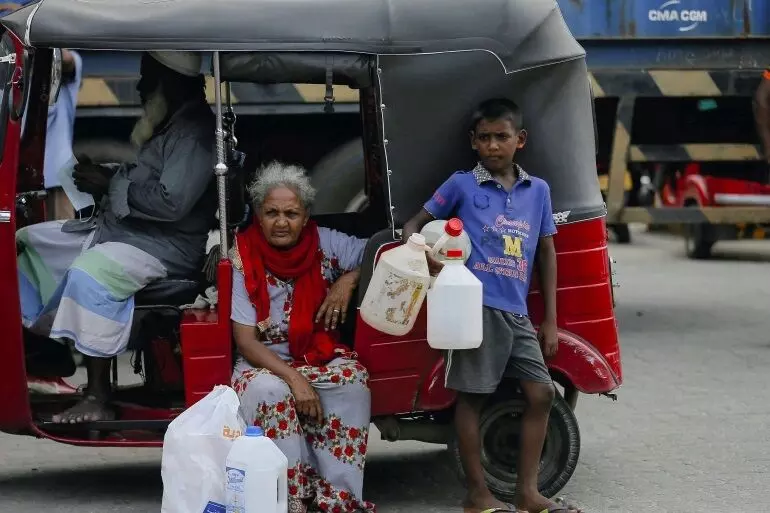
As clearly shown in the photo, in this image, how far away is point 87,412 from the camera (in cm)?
525

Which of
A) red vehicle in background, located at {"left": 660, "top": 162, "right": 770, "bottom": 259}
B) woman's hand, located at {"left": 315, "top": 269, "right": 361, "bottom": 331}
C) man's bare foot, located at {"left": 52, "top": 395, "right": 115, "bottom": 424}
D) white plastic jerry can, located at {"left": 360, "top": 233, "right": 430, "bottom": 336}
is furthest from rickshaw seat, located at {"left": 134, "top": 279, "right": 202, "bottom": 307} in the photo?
red vehicle in background, located at {"left": 660, "top": 162, "right": 770, "bottom": 259}

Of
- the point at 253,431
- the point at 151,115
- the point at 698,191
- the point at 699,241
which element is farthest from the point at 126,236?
the point at 699,241

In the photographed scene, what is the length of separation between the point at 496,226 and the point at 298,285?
817 millimetres

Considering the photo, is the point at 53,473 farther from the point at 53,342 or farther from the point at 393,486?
the point at 393,486

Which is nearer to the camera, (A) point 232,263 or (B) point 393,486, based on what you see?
(A) point 232,263

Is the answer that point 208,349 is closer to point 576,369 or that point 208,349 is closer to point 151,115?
point 151,115

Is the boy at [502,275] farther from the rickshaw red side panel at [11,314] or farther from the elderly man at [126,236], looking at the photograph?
the rickshaw red side panel at [11,314]

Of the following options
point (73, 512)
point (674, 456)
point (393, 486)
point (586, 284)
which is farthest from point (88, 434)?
point (674, 456)

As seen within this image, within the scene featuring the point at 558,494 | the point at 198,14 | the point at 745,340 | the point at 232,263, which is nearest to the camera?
the point at 198,14

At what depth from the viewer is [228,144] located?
5.42 m

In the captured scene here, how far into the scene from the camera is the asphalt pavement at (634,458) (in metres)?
5.29

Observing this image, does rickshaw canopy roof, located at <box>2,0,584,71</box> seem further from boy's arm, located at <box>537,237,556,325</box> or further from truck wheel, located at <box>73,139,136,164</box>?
truck wheel, located at <box>73,139,136,164</box>

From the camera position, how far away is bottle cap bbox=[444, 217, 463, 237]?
469cm

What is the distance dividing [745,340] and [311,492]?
16.2 ft
